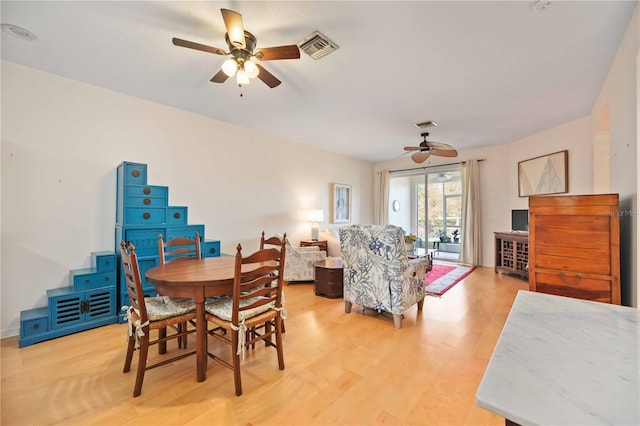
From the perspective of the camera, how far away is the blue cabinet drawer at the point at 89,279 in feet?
8.80

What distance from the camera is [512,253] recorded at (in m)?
4.93

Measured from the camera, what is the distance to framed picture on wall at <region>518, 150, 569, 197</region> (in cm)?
445

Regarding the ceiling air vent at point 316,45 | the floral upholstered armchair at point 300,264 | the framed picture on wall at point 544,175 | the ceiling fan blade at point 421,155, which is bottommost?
the floral upholstered armchair at point 300,264

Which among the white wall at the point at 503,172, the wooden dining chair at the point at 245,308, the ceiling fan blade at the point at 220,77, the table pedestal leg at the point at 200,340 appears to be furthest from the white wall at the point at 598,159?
the ceiling fan blade at the point at 220,77

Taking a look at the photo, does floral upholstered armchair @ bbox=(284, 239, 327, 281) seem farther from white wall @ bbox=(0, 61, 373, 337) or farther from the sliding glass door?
the sliding glass door

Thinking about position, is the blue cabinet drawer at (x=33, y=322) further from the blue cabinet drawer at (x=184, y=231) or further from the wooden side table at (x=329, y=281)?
the wooden side table at (x=329, y=281)

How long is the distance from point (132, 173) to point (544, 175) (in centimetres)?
641

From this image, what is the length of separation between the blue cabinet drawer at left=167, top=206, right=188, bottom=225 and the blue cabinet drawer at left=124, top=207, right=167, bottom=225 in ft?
0.19

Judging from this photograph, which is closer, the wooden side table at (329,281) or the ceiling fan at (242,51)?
the ceiling fan at (242,51)

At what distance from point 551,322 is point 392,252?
190 cm

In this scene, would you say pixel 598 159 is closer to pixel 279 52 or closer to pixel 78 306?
pixel 279 52

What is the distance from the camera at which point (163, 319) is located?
6.14 ft

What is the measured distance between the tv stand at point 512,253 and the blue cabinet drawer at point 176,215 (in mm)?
5425

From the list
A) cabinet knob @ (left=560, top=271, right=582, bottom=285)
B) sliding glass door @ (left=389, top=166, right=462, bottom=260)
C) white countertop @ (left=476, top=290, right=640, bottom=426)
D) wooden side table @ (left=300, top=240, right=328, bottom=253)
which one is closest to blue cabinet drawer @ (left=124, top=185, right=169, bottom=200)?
wooden side table @ (left=300, top=240, right=328, bottom=253)
